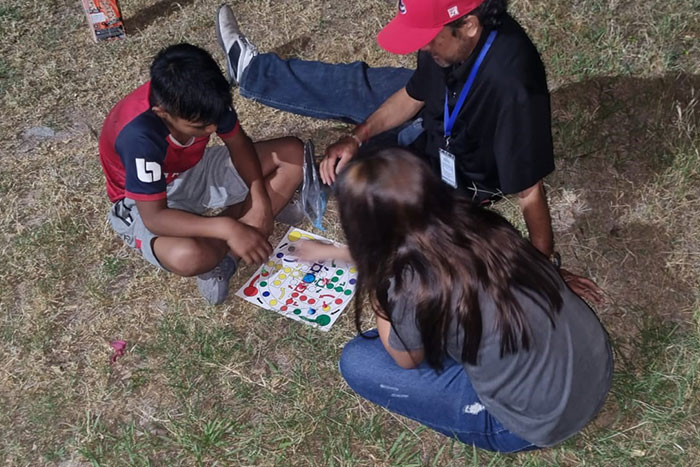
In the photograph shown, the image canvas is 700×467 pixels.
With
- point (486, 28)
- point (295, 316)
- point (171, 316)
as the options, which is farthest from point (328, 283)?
point (486, 28)

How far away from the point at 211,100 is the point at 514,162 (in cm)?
119

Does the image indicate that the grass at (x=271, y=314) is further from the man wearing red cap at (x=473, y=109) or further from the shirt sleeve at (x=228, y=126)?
the shirt sleeve at (x=228, y=126)

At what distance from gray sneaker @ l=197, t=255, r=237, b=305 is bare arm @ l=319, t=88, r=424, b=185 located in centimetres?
62

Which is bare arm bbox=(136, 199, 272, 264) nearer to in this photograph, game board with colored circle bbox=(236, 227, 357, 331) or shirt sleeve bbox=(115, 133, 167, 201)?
shirt sleeve bbox=(115, 133, 167, 201)

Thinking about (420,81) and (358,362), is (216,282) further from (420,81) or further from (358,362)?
(420,81)

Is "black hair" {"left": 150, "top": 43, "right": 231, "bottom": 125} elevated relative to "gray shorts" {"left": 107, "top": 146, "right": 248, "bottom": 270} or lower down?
elevated

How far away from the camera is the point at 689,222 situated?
10.1ft

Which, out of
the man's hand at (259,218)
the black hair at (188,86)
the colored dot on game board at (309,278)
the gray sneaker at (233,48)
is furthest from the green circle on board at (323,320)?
the gray sneaker at (233,48)

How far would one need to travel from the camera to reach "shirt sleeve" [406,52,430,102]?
2.79 m

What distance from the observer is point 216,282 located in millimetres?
2895

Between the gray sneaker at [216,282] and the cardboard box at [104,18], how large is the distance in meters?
2.30

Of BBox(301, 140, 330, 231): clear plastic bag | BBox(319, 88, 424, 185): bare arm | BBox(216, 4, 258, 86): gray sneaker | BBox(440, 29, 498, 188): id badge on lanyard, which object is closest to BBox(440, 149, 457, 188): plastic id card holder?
BBox(440, 29, 498, 188): id badge on lanyard

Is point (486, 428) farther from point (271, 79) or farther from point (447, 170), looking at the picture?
point (271, 79)

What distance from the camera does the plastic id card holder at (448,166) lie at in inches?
107
